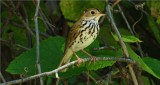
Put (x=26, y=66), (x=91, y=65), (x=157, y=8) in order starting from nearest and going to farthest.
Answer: (x=91, y=65)
(x=26, y=66)
(x=157, y=8)

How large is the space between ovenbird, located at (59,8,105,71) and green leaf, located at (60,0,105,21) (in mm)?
478

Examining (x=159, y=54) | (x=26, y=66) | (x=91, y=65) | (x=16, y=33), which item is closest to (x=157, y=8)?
(x=159, y=54)

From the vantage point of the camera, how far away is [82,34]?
3273 millimetres

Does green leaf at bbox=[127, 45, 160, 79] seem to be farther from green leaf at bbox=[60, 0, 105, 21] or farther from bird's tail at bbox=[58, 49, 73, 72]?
green leaf at bbox=[60, 0, 105, 21]

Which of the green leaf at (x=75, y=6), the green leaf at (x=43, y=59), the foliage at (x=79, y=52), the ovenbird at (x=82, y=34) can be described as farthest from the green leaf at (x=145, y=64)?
the green leaf at (x=75, y=6)

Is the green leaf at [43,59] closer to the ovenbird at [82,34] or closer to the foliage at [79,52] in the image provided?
the foliage at [79,52]

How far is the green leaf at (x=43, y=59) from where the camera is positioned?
3424 millimetres

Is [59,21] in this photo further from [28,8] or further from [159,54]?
[159,54]

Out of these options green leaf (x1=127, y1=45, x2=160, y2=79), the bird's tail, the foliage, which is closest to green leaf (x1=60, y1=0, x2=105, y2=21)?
the foliage

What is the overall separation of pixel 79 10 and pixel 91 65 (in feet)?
2.80

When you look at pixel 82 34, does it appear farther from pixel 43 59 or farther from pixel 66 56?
pixel 43 59

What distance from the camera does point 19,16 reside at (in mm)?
4078

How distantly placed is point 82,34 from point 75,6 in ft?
2.36

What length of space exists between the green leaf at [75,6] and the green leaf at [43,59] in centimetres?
33
